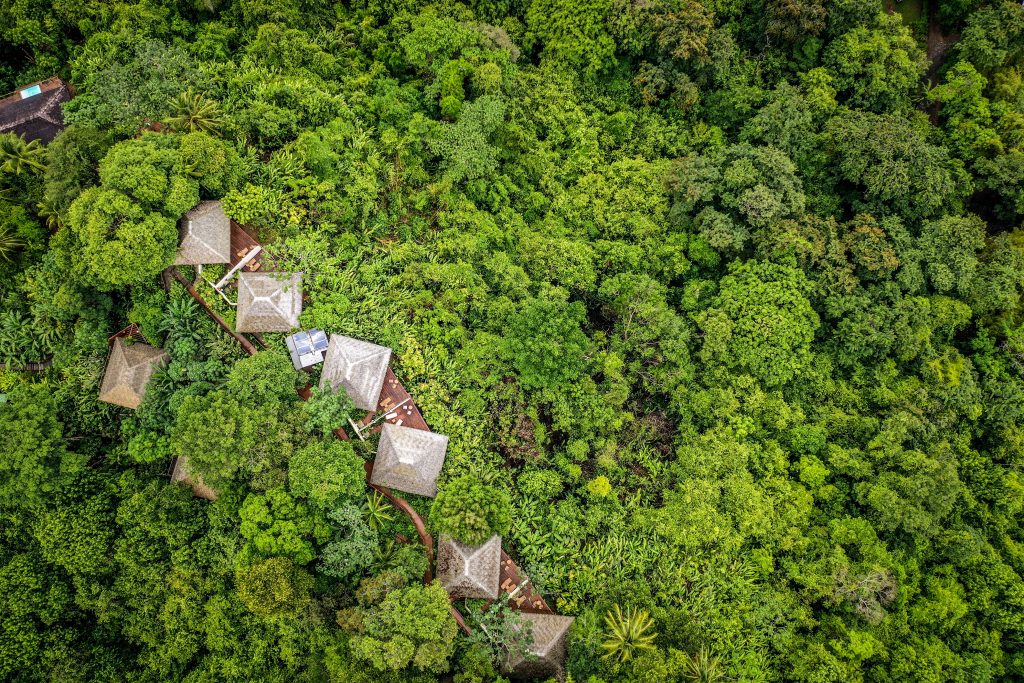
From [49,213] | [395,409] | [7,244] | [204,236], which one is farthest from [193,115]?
[395,409]

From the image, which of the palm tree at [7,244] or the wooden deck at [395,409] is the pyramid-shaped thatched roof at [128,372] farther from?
the wooden deck at [395,409]

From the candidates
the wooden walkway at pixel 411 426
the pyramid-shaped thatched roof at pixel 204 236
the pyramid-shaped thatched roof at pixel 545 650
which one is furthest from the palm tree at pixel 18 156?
the pyramid-shaped thatched roof at pixel 545 650

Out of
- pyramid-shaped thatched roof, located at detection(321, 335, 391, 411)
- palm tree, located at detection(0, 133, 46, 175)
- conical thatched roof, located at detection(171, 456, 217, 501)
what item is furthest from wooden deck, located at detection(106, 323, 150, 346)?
pyramid-shaped thatched roof, located at detection(321, 335, 391, 411)

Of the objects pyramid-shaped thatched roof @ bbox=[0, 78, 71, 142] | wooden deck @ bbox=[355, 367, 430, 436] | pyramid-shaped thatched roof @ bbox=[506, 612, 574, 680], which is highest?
pyramid-shaped thatched roof @ bbox=[0, 78, 71, 142]

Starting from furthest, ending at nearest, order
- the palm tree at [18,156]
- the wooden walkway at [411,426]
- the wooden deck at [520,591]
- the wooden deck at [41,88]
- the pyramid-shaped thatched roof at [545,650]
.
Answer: the wooden deck at [41,88] → the palm tree at [18,156] → the wooden deck at [520,591] → the wooden walkway at [411,426] → the pyramid-shaped thatched roof at [545,650]

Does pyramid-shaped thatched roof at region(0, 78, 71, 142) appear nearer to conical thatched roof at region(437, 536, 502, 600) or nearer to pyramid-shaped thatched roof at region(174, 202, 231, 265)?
pyramid-shaped thatched roof at region(174, 202, 231, 265)

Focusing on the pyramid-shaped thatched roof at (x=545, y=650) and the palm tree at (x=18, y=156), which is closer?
the pyramid-shaped thatched roof at (x=545, y=650)

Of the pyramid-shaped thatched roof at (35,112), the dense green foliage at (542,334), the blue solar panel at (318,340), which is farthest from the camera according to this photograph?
the pyramid-shaped thatched roof at (35,112)
